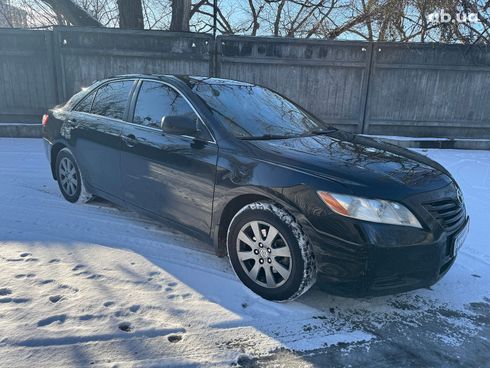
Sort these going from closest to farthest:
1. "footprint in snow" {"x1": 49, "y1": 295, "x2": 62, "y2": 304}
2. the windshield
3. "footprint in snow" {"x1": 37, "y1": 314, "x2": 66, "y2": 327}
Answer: "footprint in snow" {"x1": 37, "y1": 314, "x2": 66, "y2": 327}, "footprint in snow" {"x1": 49, "y1": 295, "x2": 62, "y2": 304}, the windshield

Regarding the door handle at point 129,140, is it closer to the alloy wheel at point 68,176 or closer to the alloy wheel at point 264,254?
the alloy wheel at point 68,176

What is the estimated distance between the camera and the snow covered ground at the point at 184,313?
225cm

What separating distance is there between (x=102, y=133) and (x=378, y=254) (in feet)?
9.56

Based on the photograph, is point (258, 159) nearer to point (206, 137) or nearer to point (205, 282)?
point (206, 137)

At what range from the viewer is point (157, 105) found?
357 cm

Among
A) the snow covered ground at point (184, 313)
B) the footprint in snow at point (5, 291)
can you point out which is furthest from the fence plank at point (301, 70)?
the footprint in snow at point (5, 291)

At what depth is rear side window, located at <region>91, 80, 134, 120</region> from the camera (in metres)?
3.90

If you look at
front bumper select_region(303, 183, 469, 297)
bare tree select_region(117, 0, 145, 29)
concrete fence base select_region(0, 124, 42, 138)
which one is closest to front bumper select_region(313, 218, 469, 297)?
front bumper select_region(303, 183, 469, 297)

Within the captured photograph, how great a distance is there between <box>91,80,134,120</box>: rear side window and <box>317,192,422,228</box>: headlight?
242 cm

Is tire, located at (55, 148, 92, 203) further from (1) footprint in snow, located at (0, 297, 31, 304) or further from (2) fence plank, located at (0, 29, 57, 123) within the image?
(2) fence plank, located at (0, 29, 57, 123)

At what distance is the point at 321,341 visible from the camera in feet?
7.93

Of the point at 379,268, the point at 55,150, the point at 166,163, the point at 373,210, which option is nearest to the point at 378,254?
the point at 379,268

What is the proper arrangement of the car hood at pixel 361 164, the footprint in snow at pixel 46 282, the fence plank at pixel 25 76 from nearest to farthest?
the car hood at pixel 361 164, the footprint in snow at pixel 46 282, the fence plank at pixel 25 76

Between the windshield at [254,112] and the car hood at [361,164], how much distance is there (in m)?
0.22
